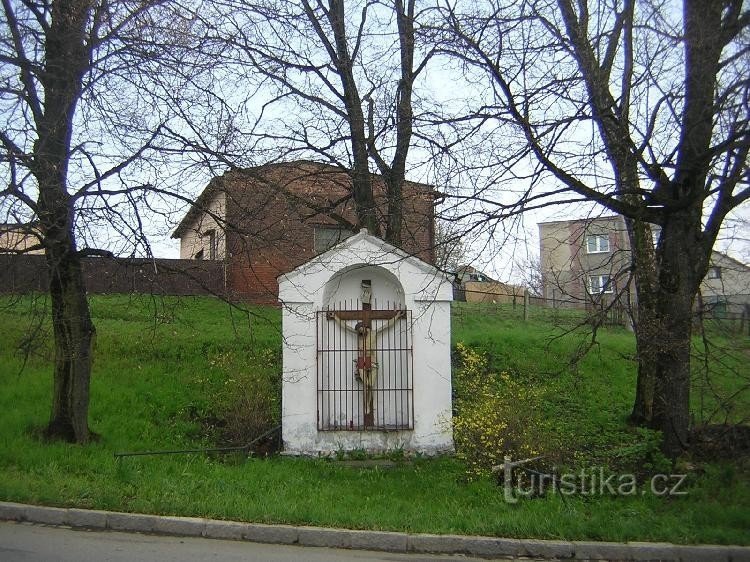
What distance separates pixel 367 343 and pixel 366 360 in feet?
0.95

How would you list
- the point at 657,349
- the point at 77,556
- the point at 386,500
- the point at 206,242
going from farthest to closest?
1. the point at 206,242
2. the point at 657,349
3. the point at 386,500
4. the point at 77,556

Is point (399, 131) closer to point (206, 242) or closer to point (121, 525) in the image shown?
point (206, 242)

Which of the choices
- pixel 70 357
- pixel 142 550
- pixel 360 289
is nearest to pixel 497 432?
pixel 360 289

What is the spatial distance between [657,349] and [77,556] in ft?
23.9

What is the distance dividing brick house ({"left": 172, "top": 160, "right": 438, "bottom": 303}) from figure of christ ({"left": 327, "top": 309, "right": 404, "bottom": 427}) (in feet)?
3.74

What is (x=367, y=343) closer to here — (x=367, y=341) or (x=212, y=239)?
(x=367, y=341)

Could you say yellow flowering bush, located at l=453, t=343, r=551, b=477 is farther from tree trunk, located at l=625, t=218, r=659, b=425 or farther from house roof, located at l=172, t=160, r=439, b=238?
house roof, located at l=172, t=160, r=439, b=238

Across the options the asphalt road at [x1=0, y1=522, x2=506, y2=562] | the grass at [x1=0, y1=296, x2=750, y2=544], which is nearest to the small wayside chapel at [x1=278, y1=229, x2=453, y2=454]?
the grass at [x1=0, y1=296, x2=750, y2=544]

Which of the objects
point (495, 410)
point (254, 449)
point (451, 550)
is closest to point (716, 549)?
point (451, 550)

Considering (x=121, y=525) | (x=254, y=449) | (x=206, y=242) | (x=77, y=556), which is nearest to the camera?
(x=77, y=556)

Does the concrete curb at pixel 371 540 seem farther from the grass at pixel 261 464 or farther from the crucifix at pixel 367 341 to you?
the crucifix at pixel 367 341

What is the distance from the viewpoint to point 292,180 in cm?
1357

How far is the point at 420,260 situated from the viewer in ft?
37.6

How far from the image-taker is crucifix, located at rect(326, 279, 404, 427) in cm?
1145
